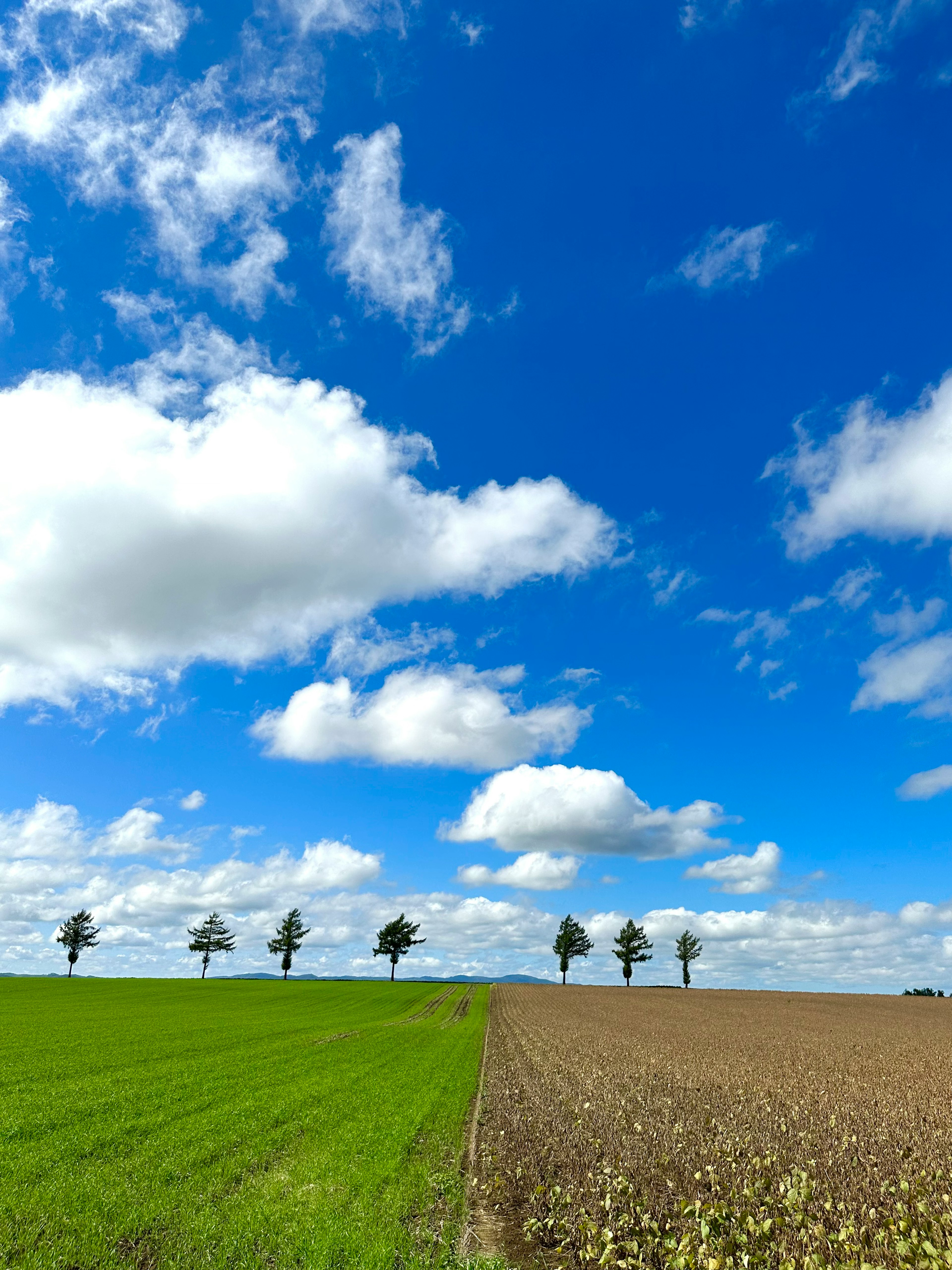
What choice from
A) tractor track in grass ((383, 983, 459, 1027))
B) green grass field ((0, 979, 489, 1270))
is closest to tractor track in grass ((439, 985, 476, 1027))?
tractor track in grass ((383, 983, 459, 1027))

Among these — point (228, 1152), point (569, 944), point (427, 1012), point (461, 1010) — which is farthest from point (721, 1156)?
point (569, 944)

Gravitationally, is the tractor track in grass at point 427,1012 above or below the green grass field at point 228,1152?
below

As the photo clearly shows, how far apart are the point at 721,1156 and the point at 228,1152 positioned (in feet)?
35.7

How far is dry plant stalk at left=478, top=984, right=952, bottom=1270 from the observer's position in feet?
35.0

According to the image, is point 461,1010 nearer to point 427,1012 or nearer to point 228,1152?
point 427,1012

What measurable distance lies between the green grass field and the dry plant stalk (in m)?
1.90

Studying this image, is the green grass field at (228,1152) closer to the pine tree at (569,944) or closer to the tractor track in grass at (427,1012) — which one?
the tractor track in grass at (427,1012)

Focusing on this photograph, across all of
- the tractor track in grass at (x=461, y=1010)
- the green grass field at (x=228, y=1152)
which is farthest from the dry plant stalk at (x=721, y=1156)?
the tractor track in grass at (x=461, y=1010)

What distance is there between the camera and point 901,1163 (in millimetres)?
14641

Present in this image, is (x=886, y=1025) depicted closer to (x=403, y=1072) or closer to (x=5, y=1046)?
(x=403, y=1072)

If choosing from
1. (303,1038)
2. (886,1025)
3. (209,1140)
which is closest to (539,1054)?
(303,1038)

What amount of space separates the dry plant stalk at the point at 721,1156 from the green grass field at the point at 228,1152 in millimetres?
1897

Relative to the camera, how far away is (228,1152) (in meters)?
15.3

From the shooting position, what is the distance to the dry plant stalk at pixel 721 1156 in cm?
1066
